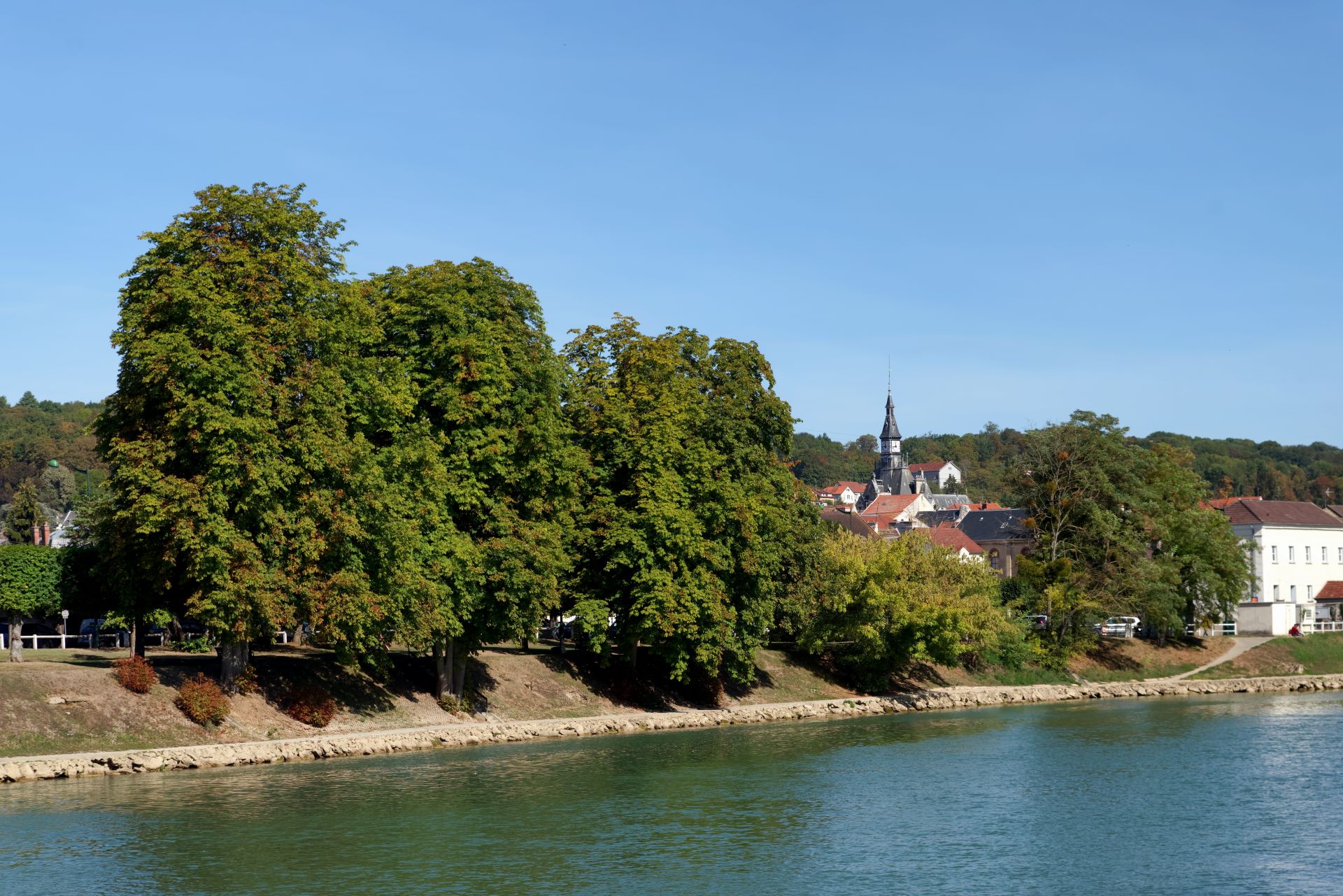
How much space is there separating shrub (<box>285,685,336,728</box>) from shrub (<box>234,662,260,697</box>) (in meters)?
1.43

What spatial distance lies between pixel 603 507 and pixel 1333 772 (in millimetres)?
30164

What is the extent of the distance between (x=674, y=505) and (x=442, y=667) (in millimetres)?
12047

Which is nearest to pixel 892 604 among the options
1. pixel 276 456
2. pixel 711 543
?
pixel 711 543

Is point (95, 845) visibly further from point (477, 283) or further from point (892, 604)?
point (892, 604)

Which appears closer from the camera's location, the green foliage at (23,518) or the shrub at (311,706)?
the shrub at (311,706)

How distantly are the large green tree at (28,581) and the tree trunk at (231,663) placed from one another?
38.4ft

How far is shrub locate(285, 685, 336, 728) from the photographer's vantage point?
47.8 metres

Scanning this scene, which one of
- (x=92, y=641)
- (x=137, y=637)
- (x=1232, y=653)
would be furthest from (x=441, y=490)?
(x=1232, y=653)

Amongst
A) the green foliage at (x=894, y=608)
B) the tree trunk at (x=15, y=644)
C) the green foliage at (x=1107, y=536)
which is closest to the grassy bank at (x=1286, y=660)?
the green foliage at (x=1107, y=536)

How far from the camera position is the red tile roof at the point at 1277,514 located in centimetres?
10531

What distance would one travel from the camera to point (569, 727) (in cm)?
5416

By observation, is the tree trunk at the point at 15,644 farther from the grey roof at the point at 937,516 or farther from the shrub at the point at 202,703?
the grey roof at the point at 937,516

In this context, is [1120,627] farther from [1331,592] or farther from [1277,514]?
[1331,592]

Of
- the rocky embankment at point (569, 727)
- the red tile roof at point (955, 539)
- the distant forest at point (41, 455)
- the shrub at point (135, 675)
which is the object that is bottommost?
the rocky embankment at point (569, 727)
